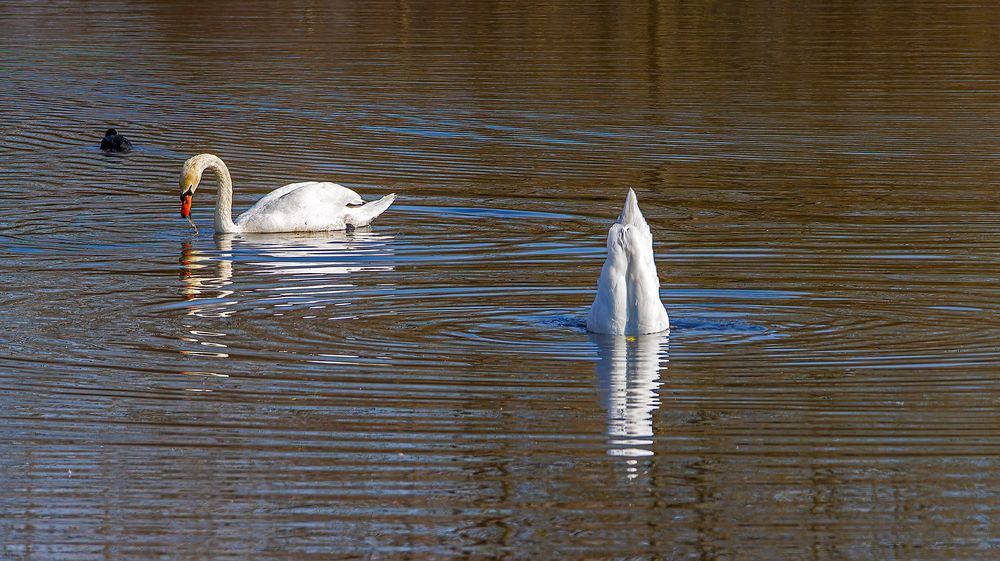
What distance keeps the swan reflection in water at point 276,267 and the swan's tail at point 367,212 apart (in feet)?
0.55

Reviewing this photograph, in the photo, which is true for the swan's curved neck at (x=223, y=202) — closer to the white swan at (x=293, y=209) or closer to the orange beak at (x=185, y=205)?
the white swan at (x=293, y=209)

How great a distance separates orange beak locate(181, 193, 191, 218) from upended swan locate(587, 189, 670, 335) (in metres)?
6.68

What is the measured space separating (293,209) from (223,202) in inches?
28.5

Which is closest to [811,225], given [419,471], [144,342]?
[144,342]

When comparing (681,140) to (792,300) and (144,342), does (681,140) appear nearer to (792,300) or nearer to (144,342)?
(792,300)

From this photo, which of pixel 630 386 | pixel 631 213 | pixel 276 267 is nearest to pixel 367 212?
pixel 276 267

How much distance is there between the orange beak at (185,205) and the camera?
17.2 m

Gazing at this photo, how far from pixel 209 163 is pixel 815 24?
25.6 m

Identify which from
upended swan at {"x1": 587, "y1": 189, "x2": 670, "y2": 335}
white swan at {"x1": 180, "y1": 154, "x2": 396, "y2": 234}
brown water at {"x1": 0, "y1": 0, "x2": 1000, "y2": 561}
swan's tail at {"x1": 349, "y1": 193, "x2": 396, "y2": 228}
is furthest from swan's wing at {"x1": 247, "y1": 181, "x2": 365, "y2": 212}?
upended swan at {"x1": 587, "y1": 189, "x2": 670, "y2": 335}

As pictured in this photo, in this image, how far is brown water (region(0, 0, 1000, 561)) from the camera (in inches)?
305

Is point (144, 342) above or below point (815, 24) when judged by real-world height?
below

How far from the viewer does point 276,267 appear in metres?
15.0

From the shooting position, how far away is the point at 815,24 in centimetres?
4122

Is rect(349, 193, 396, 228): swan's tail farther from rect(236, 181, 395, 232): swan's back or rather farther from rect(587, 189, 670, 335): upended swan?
rect(587, 189, 670, 335): upended swan
